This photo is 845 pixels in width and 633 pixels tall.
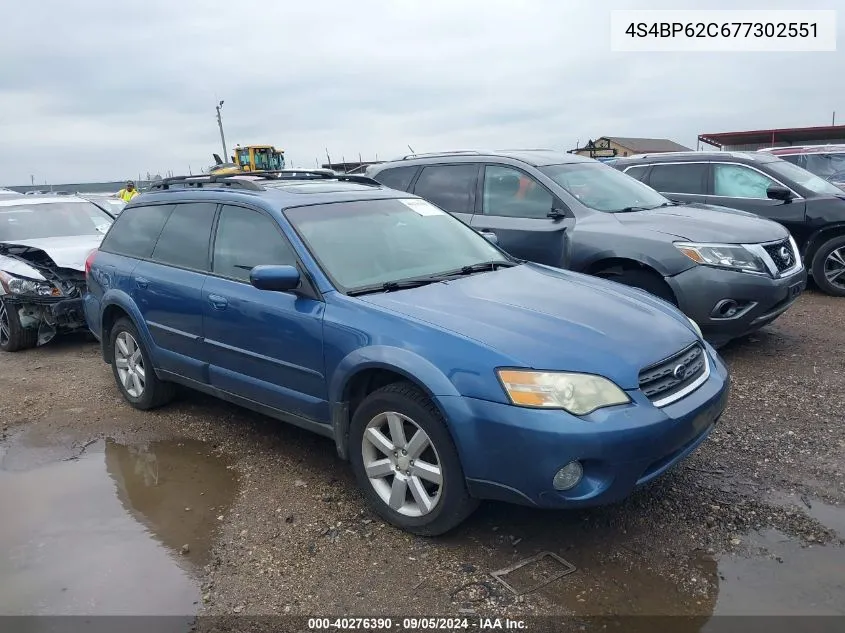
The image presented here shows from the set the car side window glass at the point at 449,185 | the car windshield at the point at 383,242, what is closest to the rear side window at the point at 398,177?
the car side window glass at the point at 449,185

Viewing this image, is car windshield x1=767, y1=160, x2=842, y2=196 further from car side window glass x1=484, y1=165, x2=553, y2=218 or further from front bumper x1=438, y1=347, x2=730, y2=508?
front bumper x1=438, y1=347, x2=730, y2=508

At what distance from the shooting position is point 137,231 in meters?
5.19

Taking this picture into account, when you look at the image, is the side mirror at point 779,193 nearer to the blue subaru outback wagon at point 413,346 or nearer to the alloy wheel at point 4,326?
the blue subaru outback wagon at point 413,346

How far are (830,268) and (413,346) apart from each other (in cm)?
707

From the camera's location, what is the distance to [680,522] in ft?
10.8

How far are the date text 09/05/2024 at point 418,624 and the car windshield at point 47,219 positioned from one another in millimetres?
6909

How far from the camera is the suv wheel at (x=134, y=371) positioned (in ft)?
16.6

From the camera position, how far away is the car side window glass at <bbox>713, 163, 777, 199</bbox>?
8141 millimetres

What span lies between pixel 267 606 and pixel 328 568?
34 cm

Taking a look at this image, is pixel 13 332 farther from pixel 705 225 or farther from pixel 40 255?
pixel 705 225

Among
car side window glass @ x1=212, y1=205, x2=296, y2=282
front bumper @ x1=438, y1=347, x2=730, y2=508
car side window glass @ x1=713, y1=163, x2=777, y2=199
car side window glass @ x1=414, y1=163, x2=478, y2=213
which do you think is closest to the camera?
front bumper @ x1=438, y1=347, x2=730, y2=508

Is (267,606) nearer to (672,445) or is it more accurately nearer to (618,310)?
(672,445)

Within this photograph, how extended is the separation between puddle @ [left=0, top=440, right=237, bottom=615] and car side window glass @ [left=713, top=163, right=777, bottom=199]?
270 inches

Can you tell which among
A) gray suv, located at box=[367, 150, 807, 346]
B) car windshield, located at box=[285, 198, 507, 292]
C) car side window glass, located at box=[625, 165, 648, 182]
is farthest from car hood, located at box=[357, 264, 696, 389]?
car side window glass, located at box=[625, 165, 648, 182]
